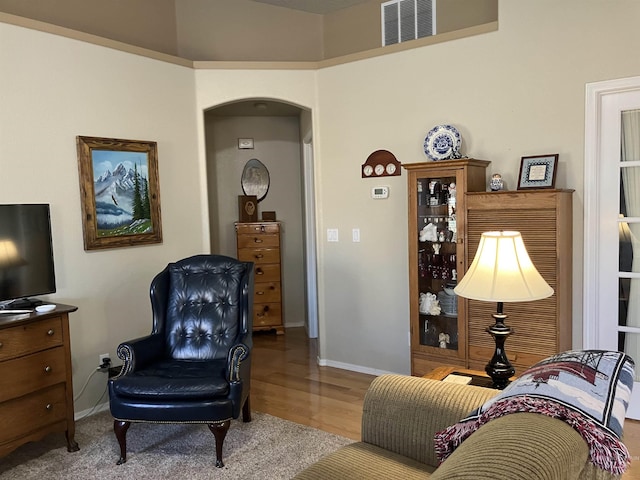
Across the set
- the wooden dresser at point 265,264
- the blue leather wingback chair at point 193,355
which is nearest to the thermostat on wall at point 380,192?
the blue leather wingback chair at point 193,355

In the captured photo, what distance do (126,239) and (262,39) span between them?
7.67ft

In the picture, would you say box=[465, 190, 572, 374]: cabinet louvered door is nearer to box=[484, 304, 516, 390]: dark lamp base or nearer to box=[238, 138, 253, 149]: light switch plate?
box=[484, 304, 516, 390]: dark lamp base

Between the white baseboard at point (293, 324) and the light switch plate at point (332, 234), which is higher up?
the light switch plate at point (332, 234)

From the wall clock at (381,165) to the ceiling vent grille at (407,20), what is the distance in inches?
41.8

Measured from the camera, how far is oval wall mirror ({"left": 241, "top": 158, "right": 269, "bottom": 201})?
5.88 metres

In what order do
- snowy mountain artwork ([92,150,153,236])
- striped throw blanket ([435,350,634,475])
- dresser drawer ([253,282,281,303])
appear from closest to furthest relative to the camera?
striped throw blanket ([435,350,634,475]) → snowy mountain artwork ([92,150,153,236]) → dresser drawer ([253,282,281,303])

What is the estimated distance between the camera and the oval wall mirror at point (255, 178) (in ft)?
19.3

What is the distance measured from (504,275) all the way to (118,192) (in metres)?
2.83

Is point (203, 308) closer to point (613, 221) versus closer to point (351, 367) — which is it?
point (351, 367)

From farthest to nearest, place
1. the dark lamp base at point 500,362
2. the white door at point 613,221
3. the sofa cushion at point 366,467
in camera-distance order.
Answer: the white door at point 613,221, the dark lamp base at point 500,362, the sofa cushion at point 366,467

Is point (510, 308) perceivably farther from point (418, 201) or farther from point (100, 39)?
→ point (100, 39)

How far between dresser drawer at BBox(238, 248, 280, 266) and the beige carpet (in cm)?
236

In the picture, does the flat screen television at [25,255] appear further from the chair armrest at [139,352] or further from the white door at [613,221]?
the white door at [613,221]

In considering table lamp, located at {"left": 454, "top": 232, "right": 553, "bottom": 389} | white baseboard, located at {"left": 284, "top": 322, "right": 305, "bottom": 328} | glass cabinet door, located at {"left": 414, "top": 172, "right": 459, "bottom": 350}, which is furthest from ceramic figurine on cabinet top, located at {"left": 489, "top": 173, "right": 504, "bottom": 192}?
white baseboard, located at {"left": 284, "top": 322, "right": 305, "bottom": 328}
